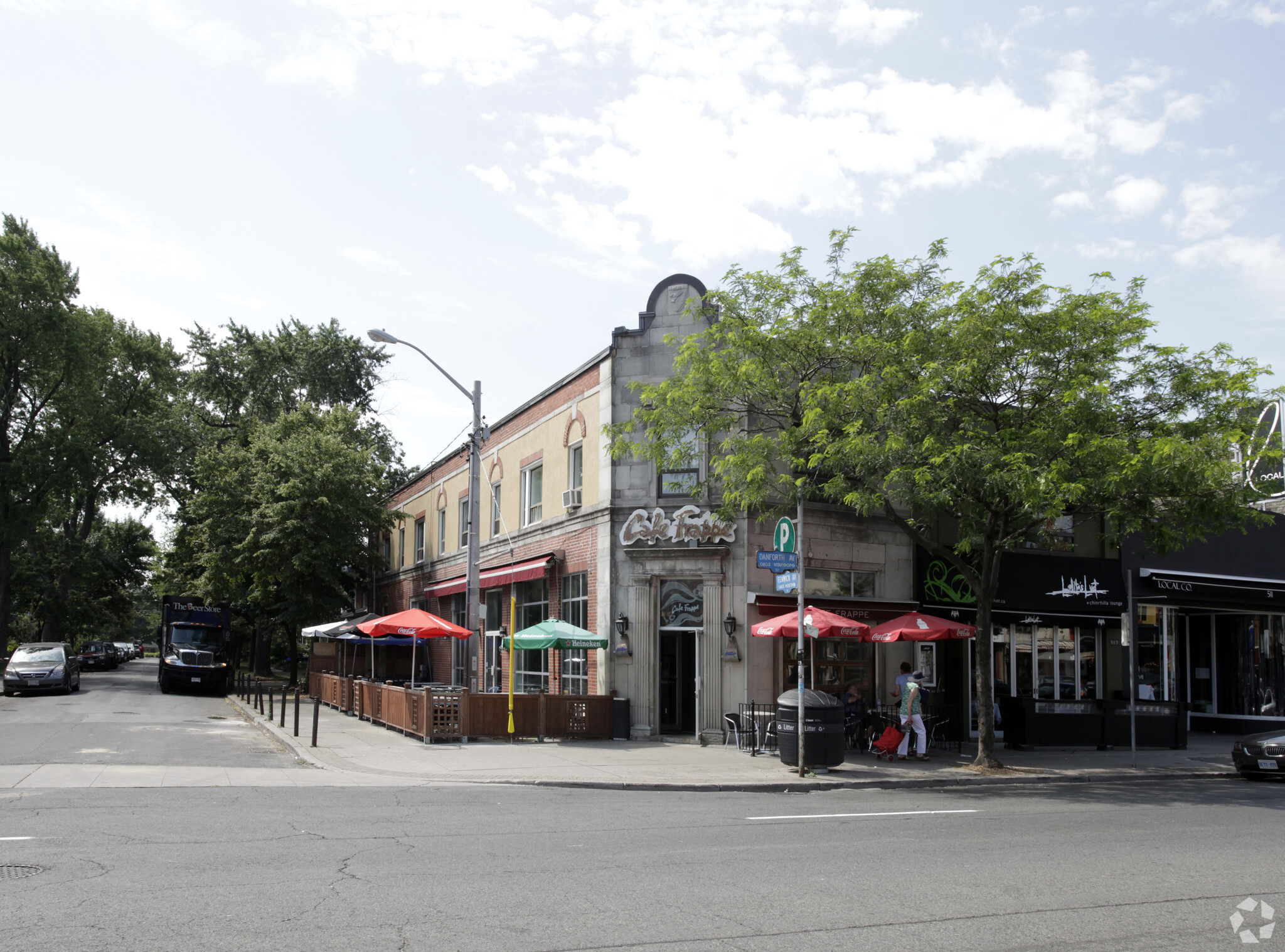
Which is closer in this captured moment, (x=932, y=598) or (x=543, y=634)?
(x=543, y=634)

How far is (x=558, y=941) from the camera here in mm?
5977

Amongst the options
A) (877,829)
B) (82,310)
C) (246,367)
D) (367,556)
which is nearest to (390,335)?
(877,829)

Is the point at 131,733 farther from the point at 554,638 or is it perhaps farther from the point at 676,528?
the point at 676,528

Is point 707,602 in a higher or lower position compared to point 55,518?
lower

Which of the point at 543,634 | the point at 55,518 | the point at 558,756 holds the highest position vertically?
the point at 55,518

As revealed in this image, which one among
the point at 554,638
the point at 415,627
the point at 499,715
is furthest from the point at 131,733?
the point at 554,638

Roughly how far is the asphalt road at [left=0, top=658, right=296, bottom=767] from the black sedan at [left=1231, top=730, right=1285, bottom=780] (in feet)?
51.6

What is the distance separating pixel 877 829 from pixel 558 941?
5682 millimetres

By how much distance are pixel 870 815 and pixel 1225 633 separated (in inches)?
757

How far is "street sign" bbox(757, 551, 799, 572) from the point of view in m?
15.8

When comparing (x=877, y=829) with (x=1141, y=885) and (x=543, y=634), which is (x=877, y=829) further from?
(x=543, y=634)

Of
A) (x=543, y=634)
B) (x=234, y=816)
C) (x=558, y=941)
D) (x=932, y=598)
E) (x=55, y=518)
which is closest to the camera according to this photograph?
(x=558, y=941)

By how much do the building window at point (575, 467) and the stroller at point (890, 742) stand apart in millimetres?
8940

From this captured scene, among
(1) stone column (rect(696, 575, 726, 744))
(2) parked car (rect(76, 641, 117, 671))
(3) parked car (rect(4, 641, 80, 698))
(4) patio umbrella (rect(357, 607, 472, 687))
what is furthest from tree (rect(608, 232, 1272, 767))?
(2) parked car (rect(76, 641, 117, 671))
